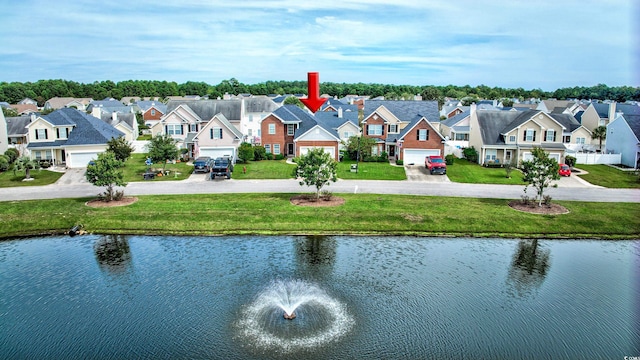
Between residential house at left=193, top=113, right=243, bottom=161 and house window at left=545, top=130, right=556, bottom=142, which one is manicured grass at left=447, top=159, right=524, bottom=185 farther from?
residential house at left=193, top=113, right=243, bottom=161

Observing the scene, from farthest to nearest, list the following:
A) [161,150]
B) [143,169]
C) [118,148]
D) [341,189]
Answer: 1. [143,169]
2. [118,148]
3. [161,150]
4. [341,189]

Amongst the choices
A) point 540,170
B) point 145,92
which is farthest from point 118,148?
point 145,92

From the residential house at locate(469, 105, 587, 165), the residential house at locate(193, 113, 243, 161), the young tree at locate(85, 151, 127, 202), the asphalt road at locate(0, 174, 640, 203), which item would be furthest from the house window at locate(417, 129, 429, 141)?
the young tree at locate(85, 151, 127, 202)

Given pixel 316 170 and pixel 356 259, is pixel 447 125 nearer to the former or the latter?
pixel 316 170

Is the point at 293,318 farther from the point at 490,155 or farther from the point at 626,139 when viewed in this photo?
the point at 626,139

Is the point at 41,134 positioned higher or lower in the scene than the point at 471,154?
higher

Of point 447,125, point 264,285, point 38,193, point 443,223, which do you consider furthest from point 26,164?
point 447,125
